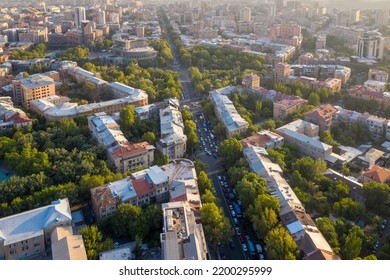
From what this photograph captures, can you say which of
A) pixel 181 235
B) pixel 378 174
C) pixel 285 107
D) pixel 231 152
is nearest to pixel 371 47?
pixel 285 107

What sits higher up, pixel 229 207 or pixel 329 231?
pixel 329 231

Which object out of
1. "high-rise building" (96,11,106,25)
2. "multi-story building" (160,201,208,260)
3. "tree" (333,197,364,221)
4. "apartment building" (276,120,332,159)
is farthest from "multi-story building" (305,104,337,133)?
"high-rise building" (96,11,106,25)

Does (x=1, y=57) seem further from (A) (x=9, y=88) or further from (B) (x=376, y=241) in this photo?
(B) (x=376, y=241)

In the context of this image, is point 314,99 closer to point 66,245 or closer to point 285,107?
point 285,107

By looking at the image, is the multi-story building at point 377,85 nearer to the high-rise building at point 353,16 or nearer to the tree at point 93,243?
the tree at point 93,243

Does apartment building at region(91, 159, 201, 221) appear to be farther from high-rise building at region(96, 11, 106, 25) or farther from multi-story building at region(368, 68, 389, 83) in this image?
high-rise building at region(96, 11, 106, 25)

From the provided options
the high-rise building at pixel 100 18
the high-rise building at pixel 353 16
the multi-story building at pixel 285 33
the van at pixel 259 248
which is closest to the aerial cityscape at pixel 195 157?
the van at pixel 259 248
